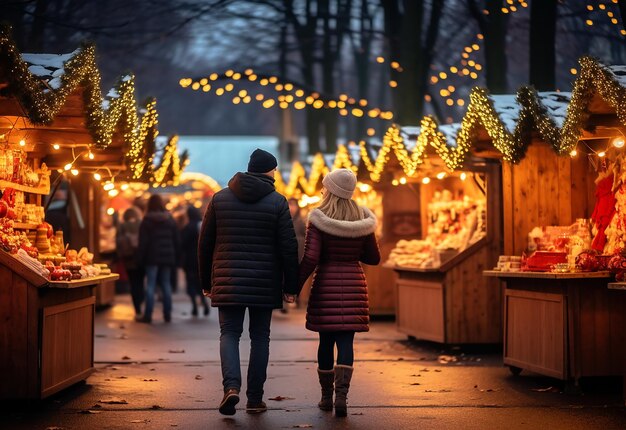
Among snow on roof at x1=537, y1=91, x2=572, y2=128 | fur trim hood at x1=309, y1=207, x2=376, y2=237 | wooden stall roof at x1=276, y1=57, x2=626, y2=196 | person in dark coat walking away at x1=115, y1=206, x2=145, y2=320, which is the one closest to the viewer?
fur trim hood at x1=309, y1=207, x2=376, y2=237

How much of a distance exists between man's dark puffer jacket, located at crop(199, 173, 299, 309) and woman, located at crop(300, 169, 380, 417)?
0.67 ft

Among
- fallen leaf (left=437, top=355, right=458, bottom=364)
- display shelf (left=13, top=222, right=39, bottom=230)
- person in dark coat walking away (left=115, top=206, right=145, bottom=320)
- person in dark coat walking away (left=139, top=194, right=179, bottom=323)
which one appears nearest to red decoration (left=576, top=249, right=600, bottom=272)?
fallen leaf (left=437, top=355, right=458, bottom=364)

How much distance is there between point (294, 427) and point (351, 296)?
1.33 meters

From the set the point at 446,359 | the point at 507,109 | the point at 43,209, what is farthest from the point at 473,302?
the point at 43,209

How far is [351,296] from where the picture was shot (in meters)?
10.8

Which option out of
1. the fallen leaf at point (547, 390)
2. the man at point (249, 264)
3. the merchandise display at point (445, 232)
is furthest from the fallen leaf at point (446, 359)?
the man at point (249, 264)

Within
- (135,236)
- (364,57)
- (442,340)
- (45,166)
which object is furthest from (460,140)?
(364,57)

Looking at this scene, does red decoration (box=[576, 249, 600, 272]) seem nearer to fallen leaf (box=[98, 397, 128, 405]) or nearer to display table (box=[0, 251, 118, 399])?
fallen leaf (box=[98, 397, 128, 405])

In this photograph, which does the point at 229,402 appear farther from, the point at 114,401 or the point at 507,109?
the point at 507,109

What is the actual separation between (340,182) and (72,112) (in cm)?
332

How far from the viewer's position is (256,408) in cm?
1083

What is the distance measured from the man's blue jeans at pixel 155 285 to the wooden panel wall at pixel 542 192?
7592 millimetres

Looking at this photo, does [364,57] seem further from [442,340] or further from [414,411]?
[414,411]

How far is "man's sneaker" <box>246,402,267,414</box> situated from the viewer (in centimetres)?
1080
